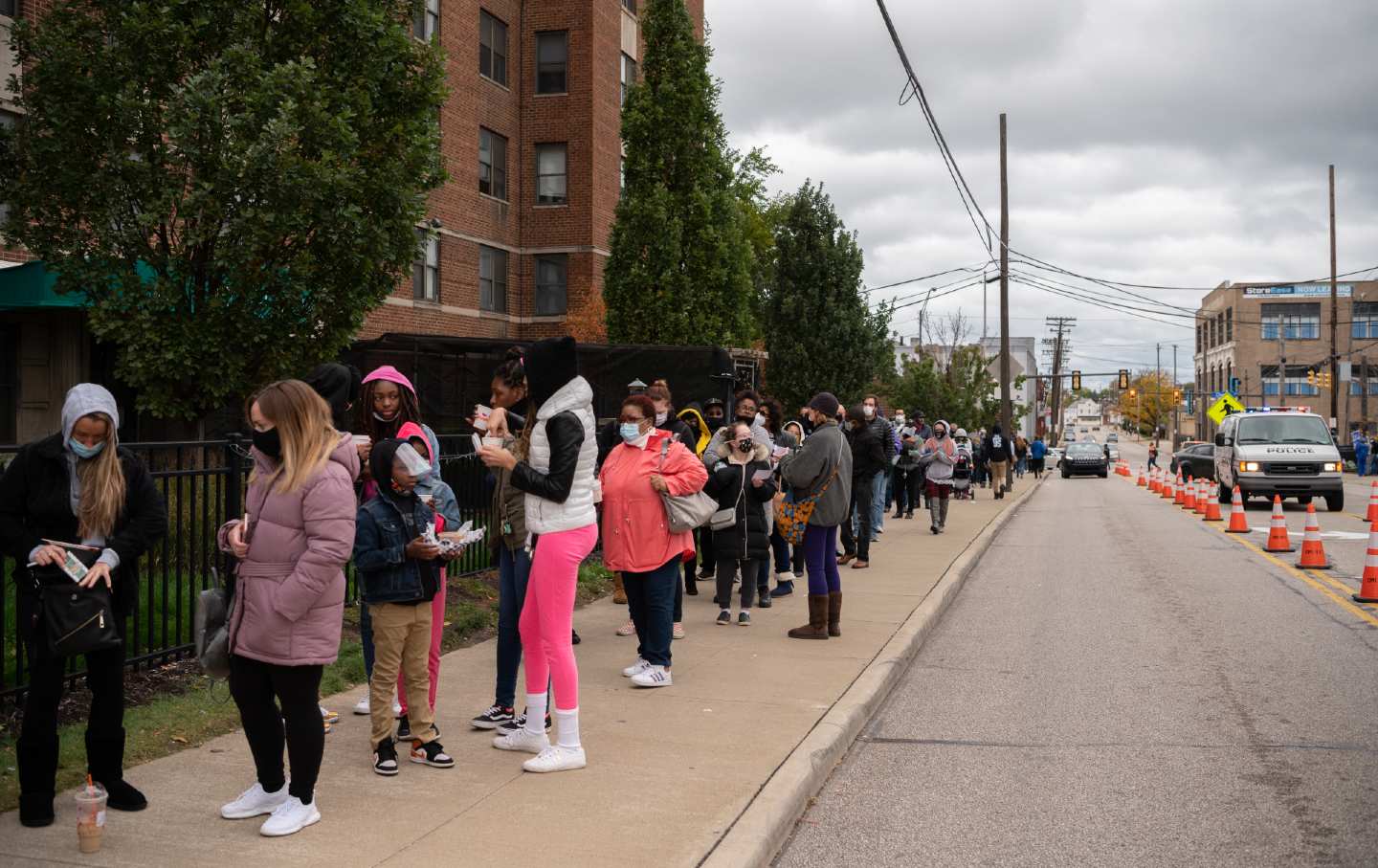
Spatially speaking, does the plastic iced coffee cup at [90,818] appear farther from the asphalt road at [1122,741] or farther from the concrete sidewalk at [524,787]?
the asphalt road at [1122,741]

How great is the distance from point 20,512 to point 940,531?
1591 cm

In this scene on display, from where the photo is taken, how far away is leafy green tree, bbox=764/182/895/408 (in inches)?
1170

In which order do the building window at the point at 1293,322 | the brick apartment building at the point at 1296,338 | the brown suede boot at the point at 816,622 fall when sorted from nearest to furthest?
the brown suede boot at the point at 816,622 < the brick apartment building at the point at 1296,338 < the building window at the point at 1293,322

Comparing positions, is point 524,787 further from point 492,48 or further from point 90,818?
point 492,48

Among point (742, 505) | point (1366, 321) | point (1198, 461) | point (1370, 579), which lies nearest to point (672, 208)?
point (742, 505)

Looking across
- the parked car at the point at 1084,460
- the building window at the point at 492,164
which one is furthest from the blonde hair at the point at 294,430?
the parked car at the point at 1084,460

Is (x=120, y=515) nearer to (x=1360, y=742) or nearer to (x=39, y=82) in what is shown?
(x=1360, y=742)

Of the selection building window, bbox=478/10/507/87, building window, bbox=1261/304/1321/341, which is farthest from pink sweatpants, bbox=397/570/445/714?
building window, bbox=1261/304/1321/341

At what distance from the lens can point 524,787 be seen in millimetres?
5469

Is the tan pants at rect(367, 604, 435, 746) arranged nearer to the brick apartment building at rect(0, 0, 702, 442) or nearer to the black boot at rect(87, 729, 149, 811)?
the black boot at rect(87, 729, 149, 811)

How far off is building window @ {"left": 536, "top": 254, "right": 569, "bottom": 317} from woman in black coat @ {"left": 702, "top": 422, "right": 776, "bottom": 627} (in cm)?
2158

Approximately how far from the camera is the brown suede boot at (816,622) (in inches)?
369

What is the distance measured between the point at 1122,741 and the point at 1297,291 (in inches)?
4048

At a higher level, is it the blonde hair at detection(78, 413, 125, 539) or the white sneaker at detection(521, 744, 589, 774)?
the blonde hair at detection(78, 413, 125, 539)
